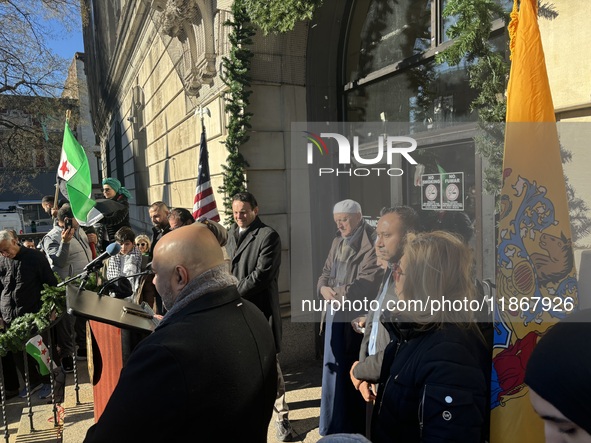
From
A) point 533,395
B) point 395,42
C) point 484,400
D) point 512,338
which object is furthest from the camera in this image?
point 395,42

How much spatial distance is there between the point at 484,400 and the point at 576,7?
2446mm

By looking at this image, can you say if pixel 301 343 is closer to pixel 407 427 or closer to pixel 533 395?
pixel 407 427

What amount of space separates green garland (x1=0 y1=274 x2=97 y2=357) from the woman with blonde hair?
328 cm

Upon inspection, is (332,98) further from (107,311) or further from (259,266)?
(107,311)

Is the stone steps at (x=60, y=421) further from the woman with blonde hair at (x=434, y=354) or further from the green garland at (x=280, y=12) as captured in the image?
the green garland at (x=280, y=12)

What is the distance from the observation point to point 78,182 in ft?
21.2

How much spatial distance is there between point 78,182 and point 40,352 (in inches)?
125

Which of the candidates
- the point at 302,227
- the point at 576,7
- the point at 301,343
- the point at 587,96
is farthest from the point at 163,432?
the point at 302,227

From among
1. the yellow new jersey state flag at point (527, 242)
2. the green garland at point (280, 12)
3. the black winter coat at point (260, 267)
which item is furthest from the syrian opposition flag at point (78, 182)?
the yellow new jersey state flag at point (527, 242)

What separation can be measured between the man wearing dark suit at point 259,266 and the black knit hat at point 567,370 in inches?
111

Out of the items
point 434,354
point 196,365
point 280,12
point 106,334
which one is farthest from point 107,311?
point 280,12

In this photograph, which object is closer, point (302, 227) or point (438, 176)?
point (438, 176)

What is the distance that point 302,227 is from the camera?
20.3 feet

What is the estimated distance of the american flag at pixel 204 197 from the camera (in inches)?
236
